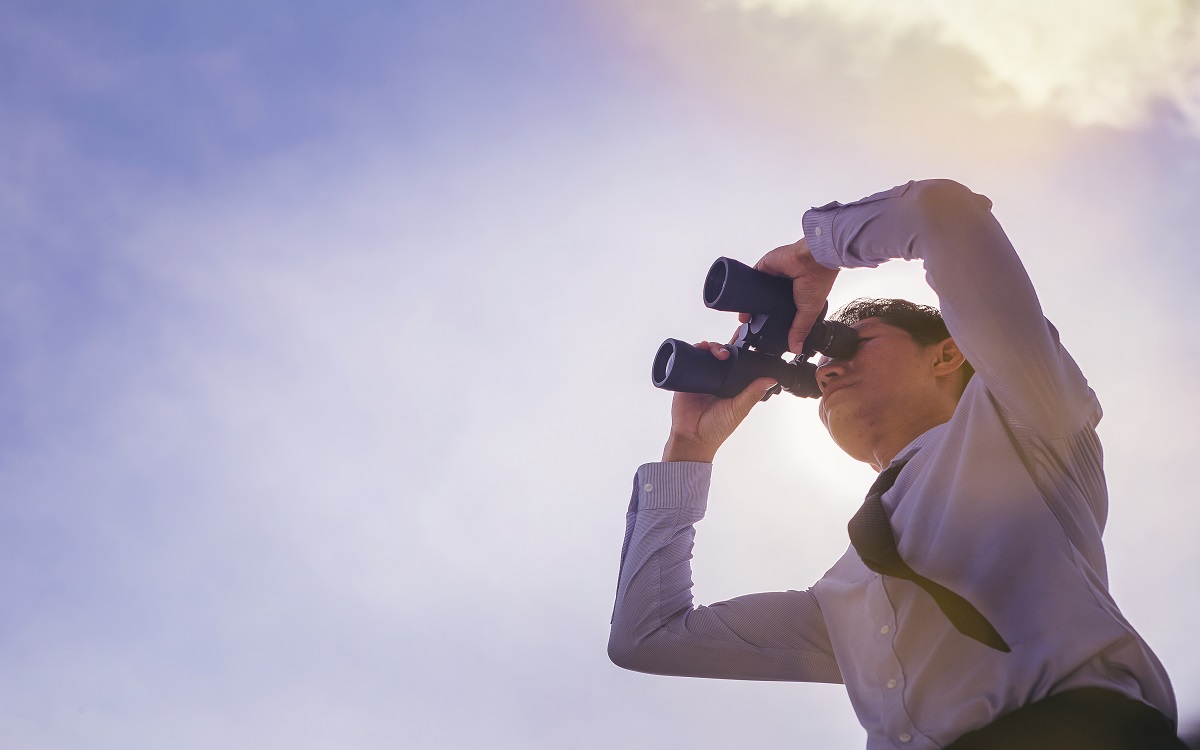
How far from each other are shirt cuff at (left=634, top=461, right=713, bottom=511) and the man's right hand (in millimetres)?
35

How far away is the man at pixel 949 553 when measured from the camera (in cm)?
154

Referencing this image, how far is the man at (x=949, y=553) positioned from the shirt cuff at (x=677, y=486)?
0.02m

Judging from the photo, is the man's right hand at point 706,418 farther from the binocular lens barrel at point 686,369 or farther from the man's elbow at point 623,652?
the man's elbow at point 623,652

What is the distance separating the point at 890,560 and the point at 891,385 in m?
0.73

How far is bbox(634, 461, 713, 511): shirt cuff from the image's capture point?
2.55 metres

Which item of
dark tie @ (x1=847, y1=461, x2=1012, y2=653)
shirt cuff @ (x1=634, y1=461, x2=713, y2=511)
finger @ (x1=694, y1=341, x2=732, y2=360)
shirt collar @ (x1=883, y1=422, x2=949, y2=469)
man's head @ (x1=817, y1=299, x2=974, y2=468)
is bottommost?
dark tie @ (x1=847, y1=461, x2=1012, y2=653)

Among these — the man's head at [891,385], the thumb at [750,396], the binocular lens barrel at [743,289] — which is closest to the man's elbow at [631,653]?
the thumb at [750,396]

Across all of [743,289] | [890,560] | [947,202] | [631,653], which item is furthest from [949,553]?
[631,653]

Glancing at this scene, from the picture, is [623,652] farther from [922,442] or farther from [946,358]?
[946,358]

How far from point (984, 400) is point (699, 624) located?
3.10 feet

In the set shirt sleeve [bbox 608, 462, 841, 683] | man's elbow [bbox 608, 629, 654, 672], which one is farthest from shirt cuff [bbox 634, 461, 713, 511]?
man's elbow [bbox 608, 629, 654, 672]

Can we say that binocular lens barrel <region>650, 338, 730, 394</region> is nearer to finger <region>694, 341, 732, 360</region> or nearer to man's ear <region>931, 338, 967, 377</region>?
finger <region>694, 341, 732, 360</region>

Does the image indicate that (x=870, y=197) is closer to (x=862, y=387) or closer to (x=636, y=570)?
(x=862, y=387)

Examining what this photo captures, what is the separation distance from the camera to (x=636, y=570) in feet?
8.20
